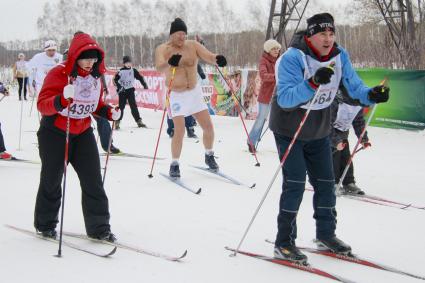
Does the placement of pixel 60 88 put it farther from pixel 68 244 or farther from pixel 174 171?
pixel 174 171

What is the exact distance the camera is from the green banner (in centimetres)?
988

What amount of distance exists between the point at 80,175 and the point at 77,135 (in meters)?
0.29

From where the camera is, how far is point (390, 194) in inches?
217

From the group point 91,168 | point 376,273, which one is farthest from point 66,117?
point 376,273

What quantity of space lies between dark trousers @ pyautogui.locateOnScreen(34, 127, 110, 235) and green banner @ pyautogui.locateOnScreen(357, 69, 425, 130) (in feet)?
24.2

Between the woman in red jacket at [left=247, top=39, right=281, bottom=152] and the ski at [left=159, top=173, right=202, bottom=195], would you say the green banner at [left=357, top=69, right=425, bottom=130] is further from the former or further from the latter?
the ski at [left=159, top=173, right=202, bottom=195]

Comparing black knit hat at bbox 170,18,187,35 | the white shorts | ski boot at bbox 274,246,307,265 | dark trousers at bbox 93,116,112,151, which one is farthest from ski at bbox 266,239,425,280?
dark trousers at bbox 93,116,112,151

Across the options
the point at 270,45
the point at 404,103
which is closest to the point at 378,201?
the point at 270,45

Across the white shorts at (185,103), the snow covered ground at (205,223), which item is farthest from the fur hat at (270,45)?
the white shorts at (185,103)

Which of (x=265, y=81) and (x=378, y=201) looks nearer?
(x=378, y=201)

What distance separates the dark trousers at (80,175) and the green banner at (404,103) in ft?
24.2

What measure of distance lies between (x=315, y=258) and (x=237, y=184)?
2561 millimetres

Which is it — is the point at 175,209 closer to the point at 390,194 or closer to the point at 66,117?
the point at 66,117

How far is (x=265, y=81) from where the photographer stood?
26.7 ft
